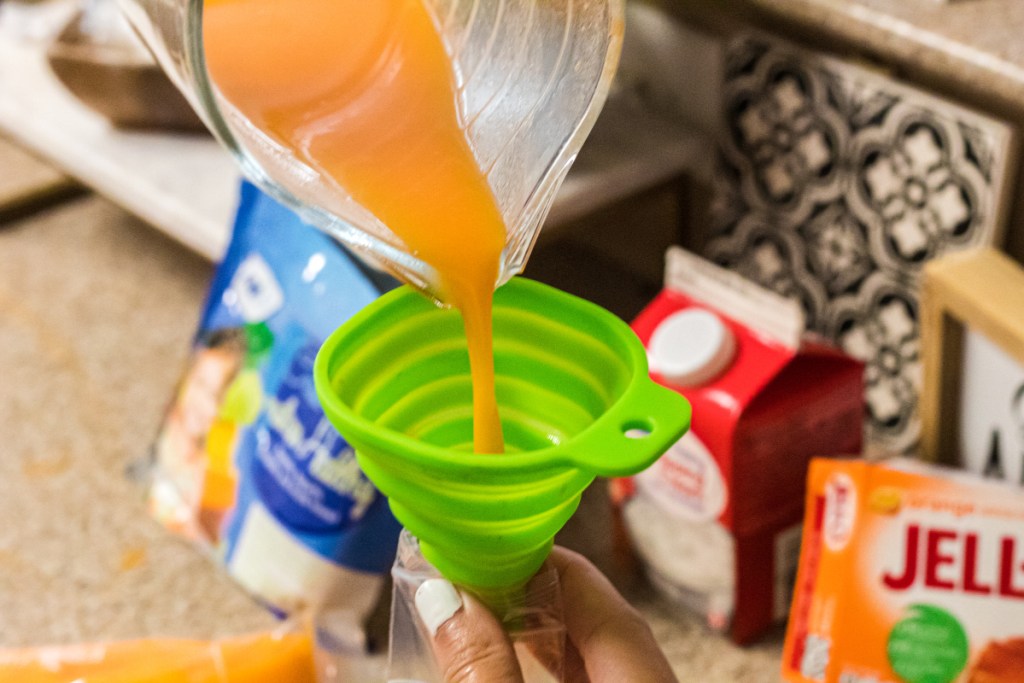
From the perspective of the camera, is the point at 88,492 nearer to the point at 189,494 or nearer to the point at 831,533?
the point at 189,494

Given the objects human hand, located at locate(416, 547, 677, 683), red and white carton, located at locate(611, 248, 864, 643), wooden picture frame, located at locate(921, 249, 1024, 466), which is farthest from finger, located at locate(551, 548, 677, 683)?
wooden picture frame, located at locate(921, 249, 1024, 466)

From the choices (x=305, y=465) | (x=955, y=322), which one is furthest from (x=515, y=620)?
(x=955, y=322)

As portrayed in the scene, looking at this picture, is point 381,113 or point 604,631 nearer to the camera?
point 381,113

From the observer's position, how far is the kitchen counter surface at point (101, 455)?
30.1 inches

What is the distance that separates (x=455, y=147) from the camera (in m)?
0.43

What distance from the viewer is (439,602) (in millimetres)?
493

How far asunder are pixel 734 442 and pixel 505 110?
A: 306mm

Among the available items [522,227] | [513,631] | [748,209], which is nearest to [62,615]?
[513,631]

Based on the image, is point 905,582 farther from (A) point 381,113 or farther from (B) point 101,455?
(B) point 101,455

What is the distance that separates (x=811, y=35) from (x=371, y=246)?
58 centimetres

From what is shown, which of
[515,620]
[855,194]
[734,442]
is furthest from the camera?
[855,194]

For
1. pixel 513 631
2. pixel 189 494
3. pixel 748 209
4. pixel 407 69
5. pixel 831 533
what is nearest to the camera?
pixel 407 69

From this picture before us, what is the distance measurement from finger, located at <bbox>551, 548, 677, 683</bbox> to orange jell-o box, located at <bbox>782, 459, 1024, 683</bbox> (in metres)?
0.16

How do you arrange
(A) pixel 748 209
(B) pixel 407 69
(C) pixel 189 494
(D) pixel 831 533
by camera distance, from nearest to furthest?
(B) pixel 407 69 < (D) pixel 831 533 < (C) pixel 189 494 < (A) pixel 748 209
